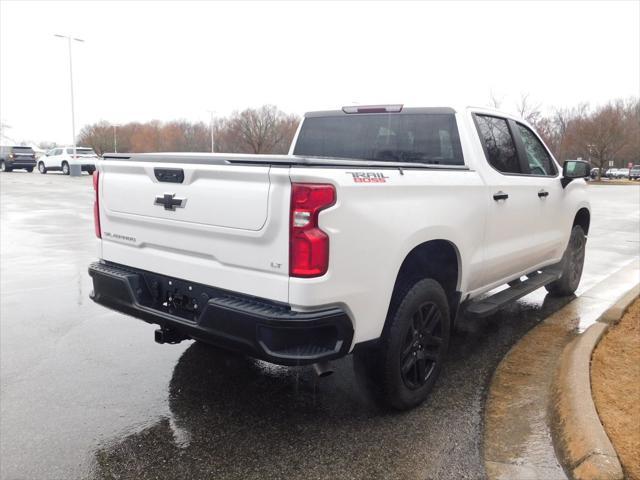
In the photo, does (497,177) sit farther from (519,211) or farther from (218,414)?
(218,414)

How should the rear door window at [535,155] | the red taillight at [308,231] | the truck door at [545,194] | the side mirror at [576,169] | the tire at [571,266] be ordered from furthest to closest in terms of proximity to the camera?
the tire at [571,266], the side mirror at [576,169], the rear door window at [535,155], the truck door at [545,194], the red taillight at [308,231]

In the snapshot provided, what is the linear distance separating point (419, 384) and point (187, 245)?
1.72 meters

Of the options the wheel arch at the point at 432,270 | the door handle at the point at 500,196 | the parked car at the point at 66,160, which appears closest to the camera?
Answer: the wheel arch at the point at 432,270

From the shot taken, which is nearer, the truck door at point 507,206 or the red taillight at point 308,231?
the red taillight at point 308,231

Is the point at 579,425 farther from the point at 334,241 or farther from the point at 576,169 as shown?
the point at 576,169

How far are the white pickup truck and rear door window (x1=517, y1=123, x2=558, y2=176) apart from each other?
1.41ft

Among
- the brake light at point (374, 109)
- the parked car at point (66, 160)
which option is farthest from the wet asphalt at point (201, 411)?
the parked car at point (66, 160)

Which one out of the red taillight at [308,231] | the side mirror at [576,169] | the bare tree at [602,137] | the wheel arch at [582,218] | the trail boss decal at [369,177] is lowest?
the wheel arch at [582,218]

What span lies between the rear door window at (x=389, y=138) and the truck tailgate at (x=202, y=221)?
6.04ft

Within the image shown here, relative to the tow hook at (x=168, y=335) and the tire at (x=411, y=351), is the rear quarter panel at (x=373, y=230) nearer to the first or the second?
the tire at (x=411, y=351)

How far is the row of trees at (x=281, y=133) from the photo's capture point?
165 feet

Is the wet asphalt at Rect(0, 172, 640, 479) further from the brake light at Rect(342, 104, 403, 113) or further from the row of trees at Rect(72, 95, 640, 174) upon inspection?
the row of trees at Rect(72, 95, 640, 174)

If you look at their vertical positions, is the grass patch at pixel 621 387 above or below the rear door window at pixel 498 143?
below

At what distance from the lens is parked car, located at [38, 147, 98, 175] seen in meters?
35.5
